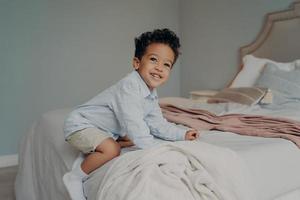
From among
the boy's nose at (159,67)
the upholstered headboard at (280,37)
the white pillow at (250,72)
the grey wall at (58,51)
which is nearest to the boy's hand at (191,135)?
the boy's nose at (159,67)

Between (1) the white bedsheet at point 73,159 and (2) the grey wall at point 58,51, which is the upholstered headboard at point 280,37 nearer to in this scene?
(1) the white bedsheet at point 73,159

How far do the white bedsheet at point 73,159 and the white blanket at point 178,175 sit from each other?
0.41 feet

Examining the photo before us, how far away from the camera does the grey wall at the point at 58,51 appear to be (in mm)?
3316

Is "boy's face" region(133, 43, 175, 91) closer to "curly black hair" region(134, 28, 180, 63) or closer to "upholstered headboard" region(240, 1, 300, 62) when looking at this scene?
"curly black hair" region(134, 28, 180, 63)

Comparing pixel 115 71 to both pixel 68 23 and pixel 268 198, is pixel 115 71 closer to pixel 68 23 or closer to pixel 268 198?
pixel 68 23

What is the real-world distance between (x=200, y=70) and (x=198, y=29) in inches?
19.1

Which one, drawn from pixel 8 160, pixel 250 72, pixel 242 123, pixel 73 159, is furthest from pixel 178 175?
pixel 8 160

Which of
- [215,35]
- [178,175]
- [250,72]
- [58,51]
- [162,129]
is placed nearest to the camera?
[178,175]

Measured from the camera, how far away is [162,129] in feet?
5.19

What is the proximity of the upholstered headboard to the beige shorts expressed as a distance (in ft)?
7.02

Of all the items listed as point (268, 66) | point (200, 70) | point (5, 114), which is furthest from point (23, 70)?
point (268, 66)

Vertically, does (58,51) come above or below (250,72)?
above

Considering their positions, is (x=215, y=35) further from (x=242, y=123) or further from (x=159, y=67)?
(x=159, y=67)

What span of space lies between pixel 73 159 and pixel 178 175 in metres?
0.63
